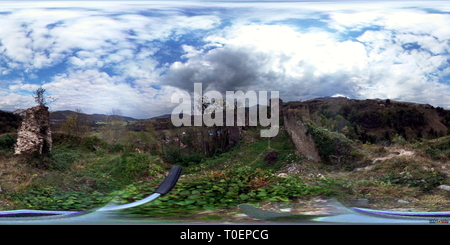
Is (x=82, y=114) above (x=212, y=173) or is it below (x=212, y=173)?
above

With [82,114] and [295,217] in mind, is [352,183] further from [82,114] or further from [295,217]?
[82,114]

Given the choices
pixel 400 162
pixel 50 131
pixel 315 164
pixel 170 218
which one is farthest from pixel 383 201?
pixel 50 131

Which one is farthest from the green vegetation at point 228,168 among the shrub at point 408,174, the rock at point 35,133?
the rock at point 35,133

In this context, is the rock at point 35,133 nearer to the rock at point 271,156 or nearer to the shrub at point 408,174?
the rock at point 271,156

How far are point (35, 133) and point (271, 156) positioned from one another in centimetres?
384

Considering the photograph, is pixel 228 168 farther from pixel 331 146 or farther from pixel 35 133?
pixel 35 133

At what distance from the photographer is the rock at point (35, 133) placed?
393cm

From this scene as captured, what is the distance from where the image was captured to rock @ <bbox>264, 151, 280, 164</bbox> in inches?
116

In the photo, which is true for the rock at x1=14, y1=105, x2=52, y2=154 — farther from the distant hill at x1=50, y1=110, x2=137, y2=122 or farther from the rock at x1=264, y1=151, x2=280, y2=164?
the rock at x1=264, y1=151, x2=280, y2=164

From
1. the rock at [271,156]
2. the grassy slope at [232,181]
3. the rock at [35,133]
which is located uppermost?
the rock at [35,133]

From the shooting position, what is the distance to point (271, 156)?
3.01m

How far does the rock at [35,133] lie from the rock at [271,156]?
322 cm

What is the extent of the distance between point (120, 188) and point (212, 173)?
3.01ft
